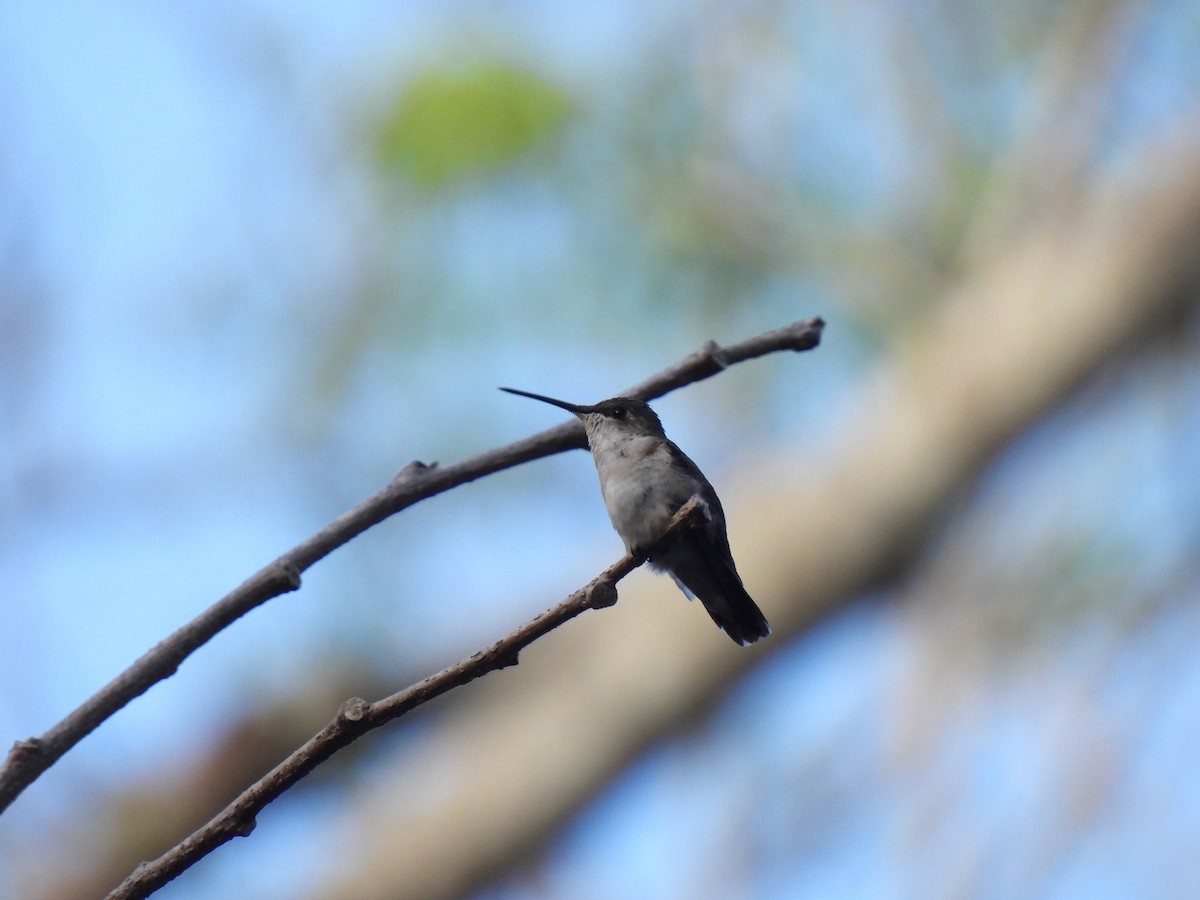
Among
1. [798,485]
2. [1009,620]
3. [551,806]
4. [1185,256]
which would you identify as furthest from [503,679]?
[1185,256]

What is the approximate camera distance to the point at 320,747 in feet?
4.63

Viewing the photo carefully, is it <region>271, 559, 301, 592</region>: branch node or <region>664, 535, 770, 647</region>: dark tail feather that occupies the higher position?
<region>664, 535, 770, 647</region>: dark tail feather

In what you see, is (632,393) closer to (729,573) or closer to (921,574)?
(729,573)

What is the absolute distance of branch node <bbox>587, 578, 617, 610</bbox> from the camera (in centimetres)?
165

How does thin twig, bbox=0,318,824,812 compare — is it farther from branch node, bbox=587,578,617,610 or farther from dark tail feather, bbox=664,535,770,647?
dark tail feather, bbox=664,535,770,647

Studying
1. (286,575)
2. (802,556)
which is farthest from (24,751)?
(802,556)

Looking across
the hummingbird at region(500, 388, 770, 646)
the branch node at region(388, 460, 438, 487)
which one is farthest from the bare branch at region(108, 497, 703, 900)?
the hummingbird at region(500, 388, 770, 646)

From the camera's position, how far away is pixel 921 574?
527 cm

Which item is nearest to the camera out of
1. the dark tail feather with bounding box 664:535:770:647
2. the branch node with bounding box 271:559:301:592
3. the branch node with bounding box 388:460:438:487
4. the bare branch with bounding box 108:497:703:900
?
the bare branch with bounding box 108:497:703:900

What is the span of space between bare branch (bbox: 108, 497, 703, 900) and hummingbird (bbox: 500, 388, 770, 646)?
146 centimetres

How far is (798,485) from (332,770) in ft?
8.23

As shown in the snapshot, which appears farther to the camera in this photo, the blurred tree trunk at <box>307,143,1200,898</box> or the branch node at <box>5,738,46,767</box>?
the blurred tree trunk at <box>307,143,1200,898</box>

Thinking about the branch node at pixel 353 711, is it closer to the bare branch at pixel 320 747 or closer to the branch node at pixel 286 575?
the bare branch at pixel 320 747

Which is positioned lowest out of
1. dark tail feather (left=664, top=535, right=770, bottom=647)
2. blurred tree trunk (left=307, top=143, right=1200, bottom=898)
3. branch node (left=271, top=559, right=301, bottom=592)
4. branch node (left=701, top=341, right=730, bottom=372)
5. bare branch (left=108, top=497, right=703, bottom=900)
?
bare branch (left=108, top=497, right=703, bottom=900)
